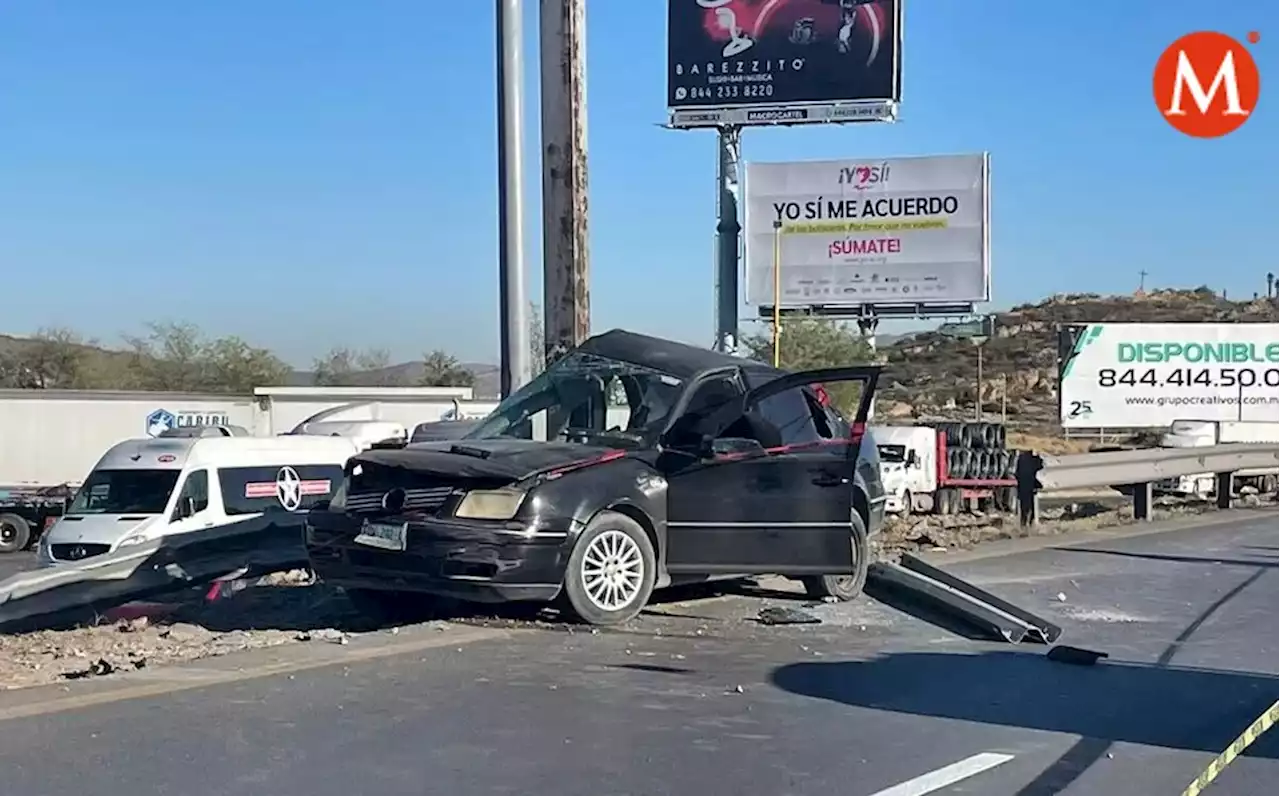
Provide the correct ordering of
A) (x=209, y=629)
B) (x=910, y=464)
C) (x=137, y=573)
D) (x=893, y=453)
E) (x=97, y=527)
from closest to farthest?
(x=209, y=629)
(x=137, y=573)
(x=97, y=527)
(x=893, y=453)
(x=910, y=464)

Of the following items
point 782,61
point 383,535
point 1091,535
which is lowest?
point 1091,535

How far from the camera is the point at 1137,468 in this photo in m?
19.5

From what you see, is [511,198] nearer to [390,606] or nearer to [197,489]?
[390,606]

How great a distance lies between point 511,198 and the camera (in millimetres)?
13188

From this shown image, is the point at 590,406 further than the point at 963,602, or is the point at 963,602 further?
the point at 590,406

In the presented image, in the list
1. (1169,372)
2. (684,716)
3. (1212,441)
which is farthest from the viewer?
(1169,372)

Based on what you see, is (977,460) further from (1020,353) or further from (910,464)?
(1020,353)

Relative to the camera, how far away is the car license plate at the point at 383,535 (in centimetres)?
920

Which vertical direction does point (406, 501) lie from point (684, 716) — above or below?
above

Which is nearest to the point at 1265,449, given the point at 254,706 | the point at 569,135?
the point at 569,135

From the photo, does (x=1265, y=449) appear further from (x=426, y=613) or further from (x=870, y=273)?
(x=870, y=273)

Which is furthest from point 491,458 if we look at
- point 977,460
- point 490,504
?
point 977,460

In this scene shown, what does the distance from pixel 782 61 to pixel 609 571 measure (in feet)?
109

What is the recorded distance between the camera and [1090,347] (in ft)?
149
